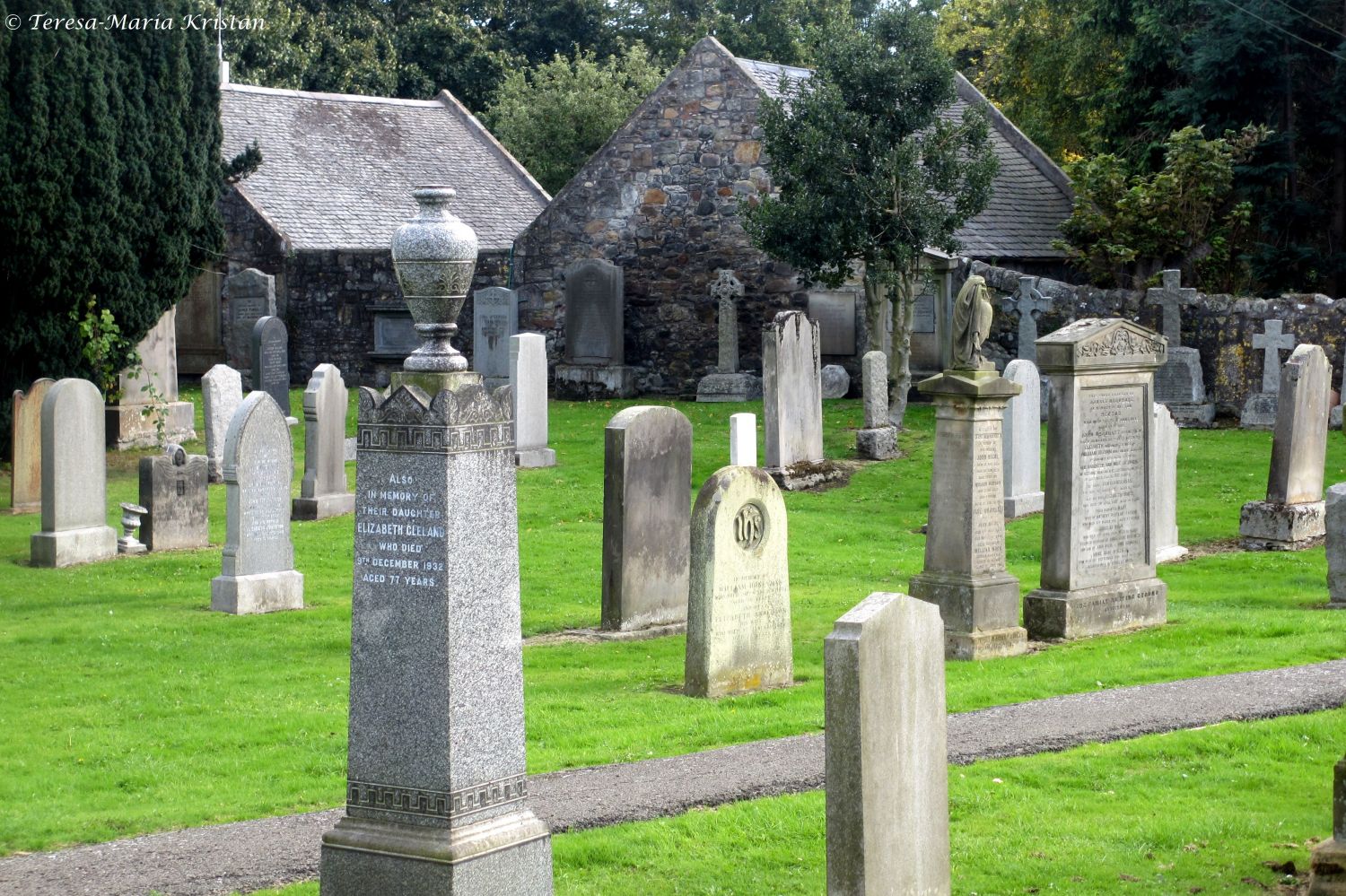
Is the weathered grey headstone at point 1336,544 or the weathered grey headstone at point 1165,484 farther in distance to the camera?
the weathered grey headstone at point 1165,484

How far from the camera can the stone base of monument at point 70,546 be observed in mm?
14711

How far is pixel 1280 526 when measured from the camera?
1566cm

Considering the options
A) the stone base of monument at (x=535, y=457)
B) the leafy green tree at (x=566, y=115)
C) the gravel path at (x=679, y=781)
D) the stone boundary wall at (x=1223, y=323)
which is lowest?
the gravel path at (x=679, y=781)

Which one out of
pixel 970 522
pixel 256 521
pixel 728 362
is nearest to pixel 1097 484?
pixel 970 522

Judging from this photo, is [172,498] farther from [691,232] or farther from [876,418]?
[691,232]

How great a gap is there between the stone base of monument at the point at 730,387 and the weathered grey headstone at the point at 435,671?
72.0ft

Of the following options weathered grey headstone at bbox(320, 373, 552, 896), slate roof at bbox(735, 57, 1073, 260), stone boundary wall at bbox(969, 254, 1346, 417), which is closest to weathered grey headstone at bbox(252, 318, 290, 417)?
slate roof at bbox(735, 57, 1073, 260)

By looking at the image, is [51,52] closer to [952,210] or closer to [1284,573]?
[952,210]

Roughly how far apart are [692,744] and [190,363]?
2459 centimetres

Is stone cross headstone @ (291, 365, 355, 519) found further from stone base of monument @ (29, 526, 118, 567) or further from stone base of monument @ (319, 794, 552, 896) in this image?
stone base of monument @ (319, 794, 552, 896)

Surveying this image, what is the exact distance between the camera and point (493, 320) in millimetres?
27141

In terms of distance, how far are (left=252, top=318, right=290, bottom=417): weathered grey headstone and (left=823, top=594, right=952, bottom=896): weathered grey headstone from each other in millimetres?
18080

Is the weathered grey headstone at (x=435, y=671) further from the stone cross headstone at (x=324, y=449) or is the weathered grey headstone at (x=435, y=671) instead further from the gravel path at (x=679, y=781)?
the stone cross headstone at (x=324, y=449)

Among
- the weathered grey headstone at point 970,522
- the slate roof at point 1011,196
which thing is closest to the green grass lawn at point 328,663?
the weathered grey headstone at point 970,522
